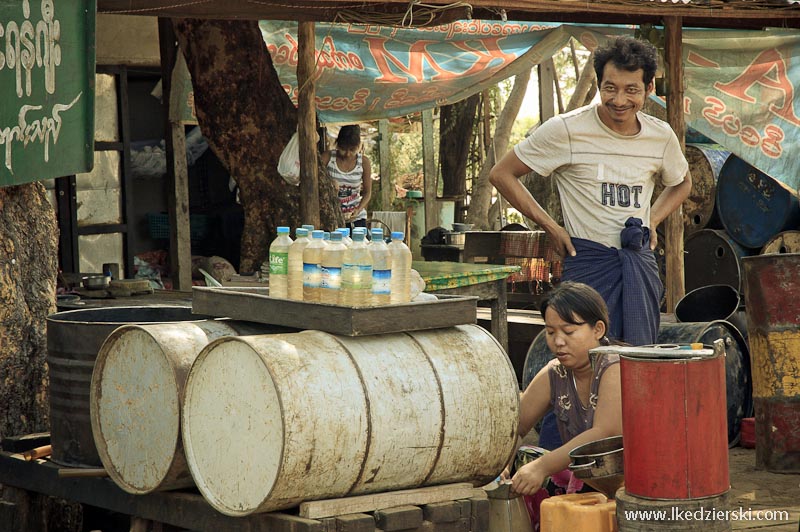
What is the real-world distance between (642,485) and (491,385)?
71cm

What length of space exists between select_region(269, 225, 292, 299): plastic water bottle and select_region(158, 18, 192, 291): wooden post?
5558 mm

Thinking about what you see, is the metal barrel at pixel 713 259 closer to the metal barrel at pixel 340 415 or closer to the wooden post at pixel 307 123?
the wooden post at pixel 307 123

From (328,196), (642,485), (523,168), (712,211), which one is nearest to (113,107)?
(328,196)

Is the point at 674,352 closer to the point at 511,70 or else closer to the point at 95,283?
the point at 95,283

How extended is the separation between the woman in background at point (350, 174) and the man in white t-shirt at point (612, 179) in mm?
4554

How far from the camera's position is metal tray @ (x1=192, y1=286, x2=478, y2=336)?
3893 mm

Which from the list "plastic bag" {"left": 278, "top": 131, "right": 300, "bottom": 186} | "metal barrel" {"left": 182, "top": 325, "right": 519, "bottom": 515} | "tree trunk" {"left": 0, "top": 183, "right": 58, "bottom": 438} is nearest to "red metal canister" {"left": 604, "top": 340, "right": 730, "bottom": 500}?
"metal barrel" {"left": 182, "top": 325, "right": 519, "bottom": 515}

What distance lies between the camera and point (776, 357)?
20.2ft

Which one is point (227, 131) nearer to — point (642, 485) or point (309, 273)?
point (309, 273)

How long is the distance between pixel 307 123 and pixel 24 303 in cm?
254

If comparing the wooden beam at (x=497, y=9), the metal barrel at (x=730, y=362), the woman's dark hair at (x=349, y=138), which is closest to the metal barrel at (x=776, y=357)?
the metal barrel at (x=730, y=362)

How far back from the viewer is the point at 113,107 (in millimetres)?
10805

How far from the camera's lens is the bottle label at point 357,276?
3998 millimetres

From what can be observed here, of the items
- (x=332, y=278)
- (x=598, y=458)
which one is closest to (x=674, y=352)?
(x=598, y=458)
